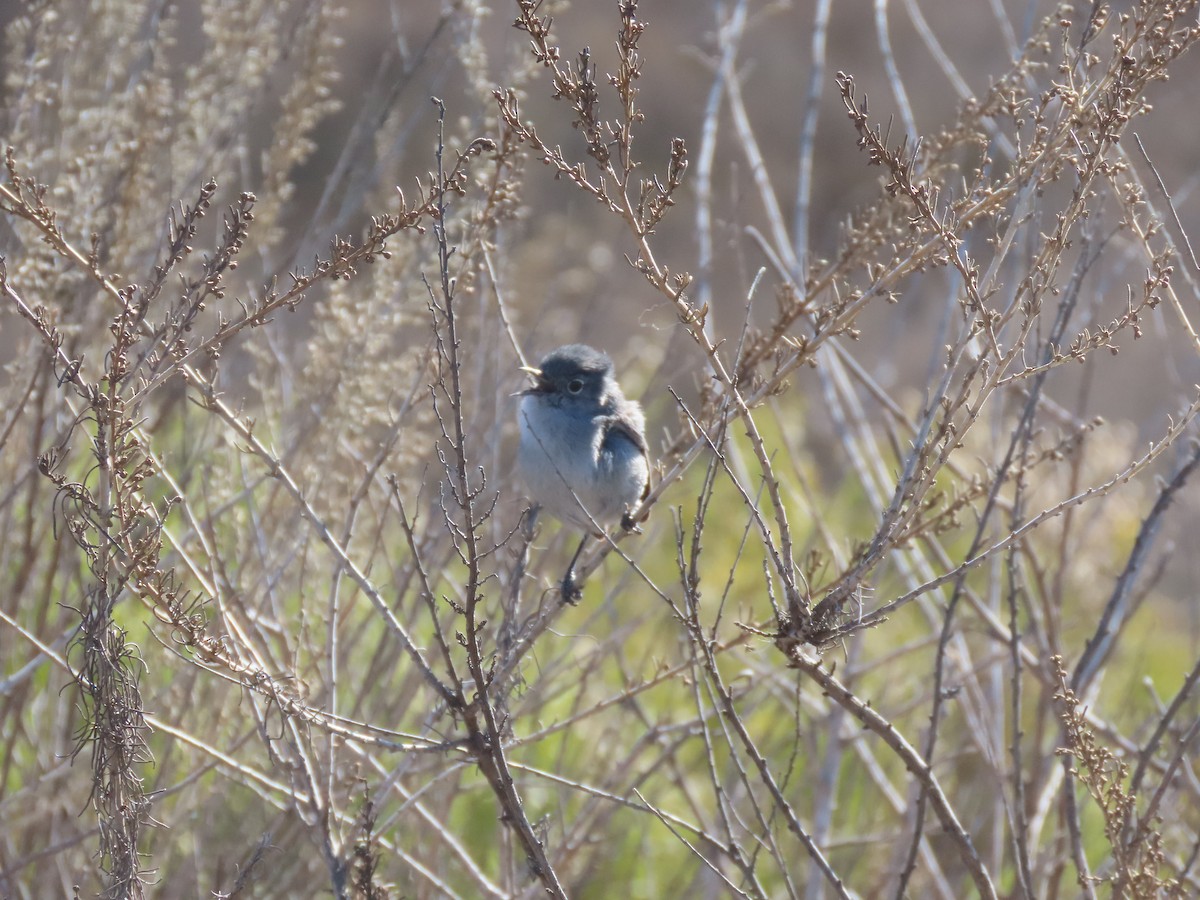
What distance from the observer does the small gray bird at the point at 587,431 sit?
361 centimetres

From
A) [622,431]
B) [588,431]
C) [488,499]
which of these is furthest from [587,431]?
[488,499]

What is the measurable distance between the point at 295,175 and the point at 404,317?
8.54 m

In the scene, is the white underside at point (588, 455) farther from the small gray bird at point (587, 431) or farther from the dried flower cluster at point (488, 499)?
the dried flower cluster at point (488, 499)

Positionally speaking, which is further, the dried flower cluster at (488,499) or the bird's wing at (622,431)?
the bird's wing at (622,431)

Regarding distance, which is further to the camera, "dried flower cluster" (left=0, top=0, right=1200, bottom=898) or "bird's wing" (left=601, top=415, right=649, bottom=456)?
"bird's wing" (left=601, top=415, right=649, bottom=456)

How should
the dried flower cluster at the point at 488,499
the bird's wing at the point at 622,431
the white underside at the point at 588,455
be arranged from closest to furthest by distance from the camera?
the dried flower cluster at the point at 488,499 < the white underside at the point at 588,455 < the bird's wing at the point at 622,431

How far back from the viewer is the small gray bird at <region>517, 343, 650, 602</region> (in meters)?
3.61

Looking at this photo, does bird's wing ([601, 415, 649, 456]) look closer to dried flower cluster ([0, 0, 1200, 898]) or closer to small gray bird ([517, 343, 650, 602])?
small gray bird ([517, 343, 650, 602])

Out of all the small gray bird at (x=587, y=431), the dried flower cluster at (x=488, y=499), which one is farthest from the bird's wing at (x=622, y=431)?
the dried flower cluster at (x=488, y=499)

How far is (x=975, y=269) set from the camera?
185 centimetres

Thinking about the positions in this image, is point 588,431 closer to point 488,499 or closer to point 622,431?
point 622,431

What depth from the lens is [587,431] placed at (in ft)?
12.0

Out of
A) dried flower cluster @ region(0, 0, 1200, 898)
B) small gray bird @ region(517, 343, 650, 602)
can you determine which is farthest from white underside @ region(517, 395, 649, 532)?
dried flower cluster @ region(0, 0, 1200, 898)

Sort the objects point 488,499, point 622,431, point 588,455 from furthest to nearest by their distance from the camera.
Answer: point 622,431, point 588,455, point 488,499
